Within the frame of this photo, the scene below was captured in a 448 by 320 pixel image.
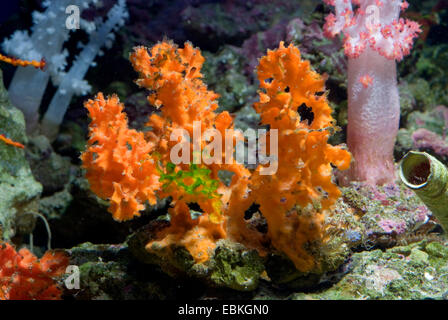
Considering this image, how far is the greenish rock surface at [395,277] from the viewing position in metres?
2.13

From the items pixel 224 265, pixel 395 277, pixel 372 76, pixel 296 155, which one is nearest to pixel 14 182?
pixel 224 265

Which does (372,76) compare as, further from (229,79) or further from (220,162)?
(220,162)

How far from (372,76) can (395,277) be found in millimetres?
1871

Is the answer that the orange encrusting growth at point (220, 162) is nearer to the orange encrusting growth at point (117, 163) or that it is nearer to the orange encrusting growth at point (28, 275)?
the orange encrusting growth at point (117, 163)

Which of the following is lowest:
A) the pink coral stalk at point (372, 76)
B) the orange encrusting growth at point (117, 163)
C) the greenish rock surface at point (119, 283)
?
the greenish rock surface at point (119, 283)

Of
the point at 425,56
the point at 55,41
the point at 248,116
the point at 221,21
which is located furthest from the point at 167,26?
the point at 425,56

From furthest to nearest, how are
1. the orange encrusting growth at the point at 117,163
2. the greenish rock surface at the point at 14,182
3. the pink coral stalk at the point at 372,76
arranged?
the greenish rock surface at the point at 14,182
the pink coral stalk at the point at 372,76
the orange encrusting growth at the point at 117,163

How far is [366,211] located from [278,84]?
1.33 m

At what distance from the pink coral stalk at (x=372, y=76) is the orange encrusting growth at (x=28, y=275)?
8.50ft

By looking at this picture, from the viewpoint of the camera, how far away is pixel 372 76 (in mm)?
3375

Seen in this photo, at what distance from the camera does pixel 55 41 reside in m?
4.64

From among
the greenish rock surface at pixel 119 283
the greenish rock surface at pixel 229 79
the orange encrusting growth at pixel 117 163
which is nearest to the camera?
the orange encrusting growth at pixel 117 163

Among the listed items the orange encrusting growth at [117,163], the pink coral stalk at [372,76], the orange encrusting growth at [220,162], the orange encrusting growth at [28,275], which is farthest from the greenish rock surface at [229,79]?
the orange encrusting growth at [28,275]
